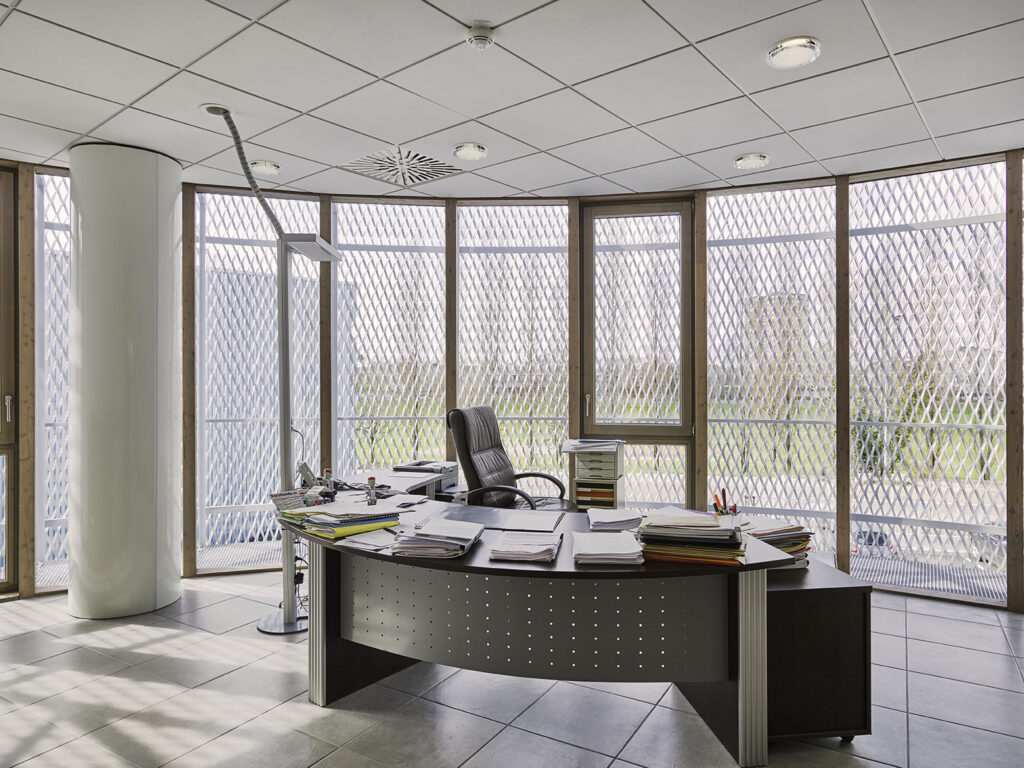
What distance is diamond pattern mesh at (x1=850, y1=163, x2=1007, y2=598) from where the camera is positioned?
13.4ft

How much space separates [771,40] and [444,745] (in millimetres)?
3051

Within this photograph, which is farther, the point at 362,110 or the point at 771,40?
the point at 362,110

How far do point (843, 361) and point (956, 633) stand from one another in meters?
1.78

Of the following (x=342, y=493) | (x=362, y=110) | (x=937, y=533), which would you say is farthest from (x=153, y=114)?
(x=937, y=533)

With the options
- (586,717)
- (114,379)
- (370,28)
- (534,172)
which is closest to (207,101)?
(370,28)

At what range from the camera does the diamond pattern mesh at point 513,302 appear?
5094 mm

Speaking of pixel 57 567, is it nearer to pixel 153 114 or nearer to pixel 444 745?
pixel 153 114

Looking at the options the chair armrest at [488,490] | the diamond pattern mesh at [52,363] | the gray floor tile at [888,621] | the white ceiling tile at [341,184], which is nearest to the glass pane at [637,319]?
the chair armrest at [488,490]

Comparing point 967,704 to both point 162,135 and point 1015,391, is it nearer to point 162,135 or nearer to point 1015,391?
point 1015,391

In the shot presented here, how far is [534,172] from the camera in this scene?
14.3ft

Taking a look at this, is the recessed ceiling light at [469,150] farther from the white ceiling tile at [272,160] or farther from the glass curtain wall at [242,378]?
the glass curtain wall at [242,378]

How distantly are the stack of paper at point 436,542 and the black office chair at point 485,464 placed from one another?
118cm

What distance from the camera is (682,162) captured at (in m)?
4.14

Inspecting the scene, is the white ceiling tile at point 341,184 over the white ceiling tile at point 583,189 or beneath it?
beneath
